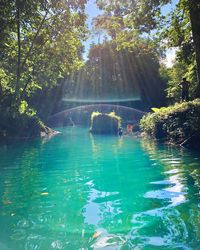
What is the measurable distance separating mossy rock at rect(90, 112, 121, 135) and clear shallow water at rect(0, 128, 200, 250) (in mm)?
18678

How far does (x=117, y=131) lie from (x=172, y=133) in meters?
11.6

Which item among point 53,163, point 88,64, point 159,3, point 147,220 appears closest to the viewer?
point 147,220

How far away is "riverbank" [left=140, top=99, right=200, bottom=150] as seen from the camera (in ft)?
50.0

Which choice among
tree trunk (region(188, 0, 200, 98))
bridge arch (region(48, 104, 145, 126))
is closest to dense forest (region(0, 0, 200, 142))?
tree trunk (region(188, 0, 200, 98))

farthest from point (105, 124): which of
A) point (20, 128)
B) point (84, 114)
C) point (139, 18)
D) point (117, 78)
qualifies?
A: point (117, 78)

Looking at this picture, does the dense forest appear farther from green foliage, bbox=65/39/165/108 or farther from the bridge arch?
green foliage, bbox=65/39/165/108

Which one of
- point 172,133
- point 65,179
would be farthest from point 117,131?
point 65,179

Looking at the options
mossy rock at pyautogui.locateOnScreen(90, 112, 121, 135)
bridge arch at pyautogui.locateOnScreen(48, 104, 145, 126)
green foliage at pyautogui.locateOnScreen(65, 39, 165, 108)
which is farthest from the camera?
green foliage at pyautogui.locateOnScreen(65, 39, 165, 108)

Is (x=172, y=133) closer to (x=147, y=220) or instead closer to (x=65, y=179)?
(x=65, y=179)

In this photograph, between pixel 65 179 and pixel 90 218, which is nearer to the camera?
pixel 90 218

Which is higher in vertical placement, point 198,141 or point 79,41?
point 79,41

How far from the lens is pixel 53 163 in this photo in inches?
479

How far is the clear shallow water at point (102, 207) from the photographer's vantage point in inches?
174

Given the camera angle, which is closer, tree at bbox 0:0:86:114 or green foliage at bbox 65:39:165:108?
tree at bbox 0:0:86:114
